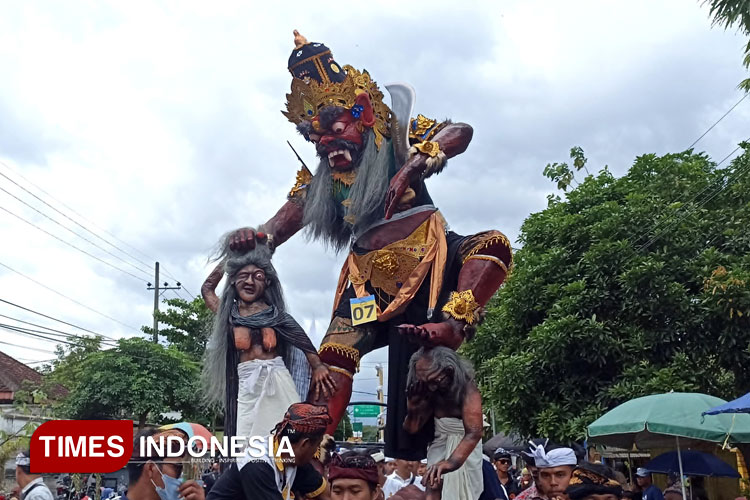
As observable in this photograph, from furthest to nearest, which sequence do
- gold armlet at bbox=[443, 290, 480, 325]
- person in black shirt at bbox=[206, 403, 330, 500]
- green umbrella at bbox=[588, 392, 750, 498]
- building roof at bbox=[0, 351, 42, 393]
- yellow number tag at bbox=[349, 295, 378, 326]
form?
building roof at bbox=[0, 351, 42, 393]
green umbrella at bbox=[588, 392, 750, 498]
yellow number tag at bbox=[349, 295, 378, 326]
gold armlet at bbox=[443, 290, 480, 325]
person in black shirt at bbox=[206, 403, 330, 500]

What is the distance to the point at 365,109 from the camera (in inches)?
209

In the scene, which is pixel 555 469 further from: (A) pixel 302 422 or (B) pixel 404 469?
(B) pixel 404 469

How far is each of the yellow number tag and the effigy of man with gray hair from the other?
37 cm

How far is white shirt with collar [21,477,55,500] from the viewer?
13.6ft

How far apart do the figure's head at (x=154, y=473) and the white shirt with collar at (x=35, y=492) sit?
1085 millimetres

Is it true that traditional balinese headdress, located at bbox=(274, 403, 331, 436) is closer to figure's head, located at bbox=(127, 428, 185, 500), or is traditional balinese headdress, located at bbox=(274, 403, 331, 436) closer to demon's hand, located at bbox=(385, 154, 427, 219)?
figure's head, located at bbox=(127, 428, 185, 500)

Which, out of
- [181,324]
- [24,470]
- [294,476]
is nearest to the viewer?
[294,476]

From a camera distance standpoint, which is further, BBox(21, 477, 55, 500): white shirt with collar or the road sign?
the road sign

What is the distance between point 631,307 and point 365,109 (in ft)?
22.3

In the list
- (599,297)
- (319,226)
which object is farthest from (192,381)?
(319,226)

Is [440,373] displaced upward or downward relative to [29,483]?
upward

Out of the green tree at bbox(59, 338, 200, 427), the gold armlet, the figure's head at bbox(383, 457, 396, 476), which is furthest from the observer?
the green tree at bbox(59, 338, 200, 427)

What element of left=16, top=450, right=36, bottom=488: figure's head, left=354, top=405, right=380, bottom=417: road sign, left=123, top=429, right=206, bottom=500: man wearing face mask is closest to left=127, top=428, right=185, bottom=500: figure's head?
left=123, top=429, right=206, bottom=500: man wearing face mask

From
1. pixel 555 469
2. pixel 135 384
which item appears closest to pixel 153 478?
pixel 555 469
